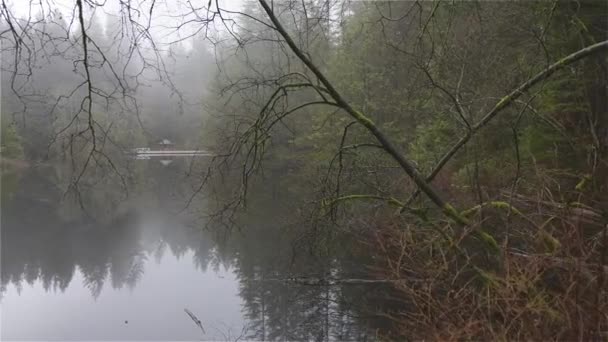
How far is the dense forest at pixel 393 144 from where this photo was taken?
2365 mm

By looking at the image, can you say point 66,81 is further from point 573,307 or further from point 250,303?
point 573,307

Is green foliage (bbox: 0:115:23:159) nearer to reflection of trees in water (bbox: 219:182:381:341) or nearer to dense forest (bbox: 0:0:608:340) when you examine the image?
dense forest (bbox: 0:0:608:340)

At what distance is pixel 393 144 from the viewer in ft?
12.3

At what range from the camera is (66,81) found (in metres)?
23.4

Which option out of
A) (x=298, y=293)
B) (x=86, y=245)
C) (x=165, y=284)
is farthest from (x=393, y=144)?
(x=86, y=245)

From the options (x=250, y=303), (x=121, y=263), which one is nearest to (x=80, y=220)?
(x=121, y=263)

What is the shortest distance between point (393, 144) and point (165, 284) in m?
6.38

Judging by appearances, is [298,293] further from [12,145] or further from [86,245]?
[12,145]

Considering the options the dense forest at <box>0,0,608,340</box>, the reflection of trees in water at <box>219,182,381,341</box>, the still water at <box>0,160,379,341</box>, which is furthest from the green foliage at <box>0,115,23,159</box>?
the reflection of trees in water at <box>219,182,381,341</box>

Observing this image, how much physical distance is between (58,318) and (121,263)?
2.42m

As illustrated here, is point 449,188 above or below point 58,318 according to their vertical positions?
above

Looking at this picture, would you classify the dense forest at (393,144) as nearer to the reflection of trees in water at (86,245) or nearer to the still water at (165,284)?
the still water at (165,284)

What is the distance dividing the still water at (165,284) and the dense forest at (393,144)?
0.33ft

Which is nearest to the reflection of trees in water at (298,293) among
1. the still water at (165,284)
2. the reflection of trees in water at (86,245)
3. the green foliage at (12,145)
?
the still water at (165,284)
